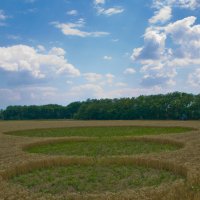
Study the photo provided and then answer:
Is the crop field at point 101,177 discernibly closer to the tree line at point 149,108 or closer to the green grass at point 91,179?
the green grass at point 91,179

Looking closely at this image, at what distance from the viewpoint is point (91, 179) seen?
17906 millimetres

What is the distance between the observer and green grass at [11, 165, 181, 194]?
16.2 m

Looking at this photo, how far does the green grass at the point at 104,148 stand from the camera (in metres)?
28.2

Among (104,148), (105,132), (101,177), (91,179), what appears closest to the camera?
(91,179)

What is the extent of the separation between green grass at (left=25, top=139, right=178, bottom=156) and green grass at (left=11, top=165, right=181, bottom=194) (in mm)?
6713

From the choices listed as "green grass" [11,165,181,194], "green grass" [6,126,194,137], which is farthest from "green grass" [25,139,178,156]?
"green grass" [6,126,194,137]

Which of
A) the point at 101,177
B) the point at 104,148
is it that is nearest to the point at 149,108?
the point at 104,148

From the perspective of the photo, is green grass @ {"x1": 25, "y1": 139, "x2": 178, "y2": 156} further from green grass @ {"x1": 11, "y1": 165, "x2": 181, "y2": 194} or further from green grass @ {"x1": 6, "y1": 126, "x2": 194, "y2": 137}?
green grass @ {"x1": 6, "y1": 126, "x2": 194, "y2": 137}

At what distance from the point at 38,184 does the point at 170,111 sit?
89.0 meters

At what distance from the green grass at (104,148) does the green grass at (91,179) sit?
6.71 metres

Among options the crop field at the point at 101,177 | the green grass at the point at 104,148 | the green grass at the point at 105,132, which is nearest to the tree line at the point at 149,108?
the green grass at the point at 105,132

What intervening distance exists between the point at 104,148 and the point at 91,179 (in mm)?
13125

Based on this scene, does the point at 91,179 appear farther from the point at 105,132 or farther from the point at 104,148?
the point at 105,132

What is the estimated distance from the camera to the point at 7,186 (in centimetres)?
1503
